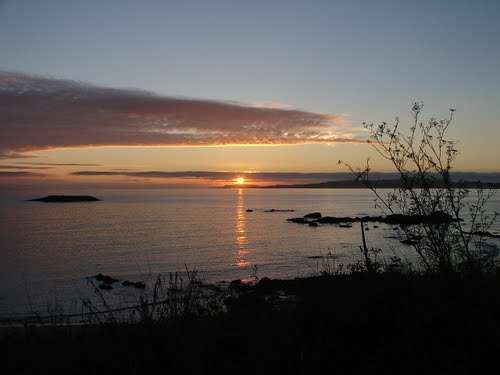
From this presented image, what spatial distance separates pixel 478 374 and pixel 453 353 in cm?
40

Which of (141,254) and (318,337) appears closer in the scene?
(318,337)

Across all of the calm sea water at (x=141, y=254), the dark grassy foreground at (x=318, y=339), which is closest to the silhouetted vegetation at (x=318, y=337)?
the dark grassy foreground at (x=318, y=339)

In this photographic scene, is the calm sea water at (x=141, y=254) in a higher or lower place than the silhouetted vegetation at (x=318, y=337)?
lower

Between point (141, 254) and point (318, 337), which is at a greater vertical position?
point (318, 337)

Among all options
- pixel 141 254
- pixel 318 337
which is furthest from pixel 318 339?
pixel 141 254

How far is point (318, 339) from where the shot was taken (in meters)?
6.45

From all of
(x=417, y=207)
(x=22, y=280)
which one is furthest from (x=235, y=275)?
(x=417, y=207)

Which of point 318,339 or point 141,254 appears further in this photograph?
point 141,254

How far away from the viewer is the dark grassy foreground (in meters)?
5.66

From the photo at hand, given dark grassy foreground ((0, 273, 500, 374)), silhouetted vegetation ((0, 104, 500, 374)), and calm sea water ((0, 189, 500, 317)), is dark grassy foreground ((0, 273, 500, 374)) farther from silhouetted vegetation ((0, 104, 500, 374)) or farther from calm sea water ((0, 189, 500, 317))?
calm sea water ((0, 189, 500, 317))

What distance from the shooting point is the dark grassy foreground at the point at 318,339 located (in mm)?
5656

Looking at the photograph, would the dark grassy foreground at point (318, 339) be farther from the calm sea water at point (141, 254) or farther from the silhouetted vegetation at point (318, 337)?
the calm sea water at point (141, 254)

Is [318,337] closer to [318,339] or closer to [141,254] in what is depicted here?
[318,339]

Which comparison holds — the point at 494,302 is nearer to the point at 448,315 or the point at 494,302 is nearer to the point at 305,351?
the point at 448,315
